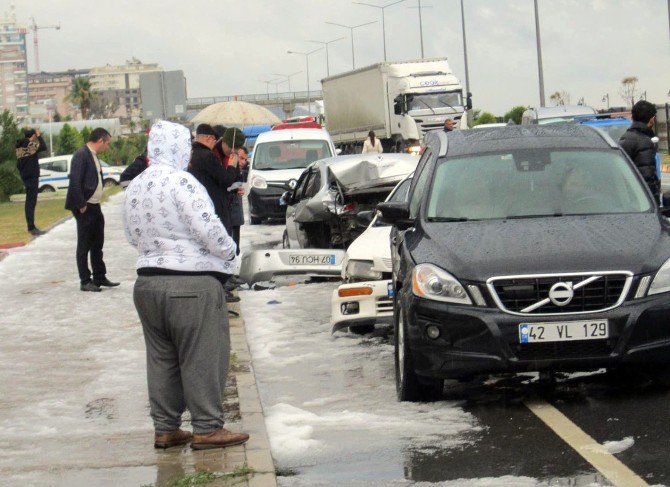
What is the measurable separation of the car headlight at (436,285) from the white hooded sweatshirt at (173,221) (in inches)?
55.5

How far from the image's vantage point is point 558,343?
794 cm

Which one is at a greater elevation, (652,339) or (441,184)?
(441,184)

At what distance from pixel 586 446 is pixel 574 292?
1.09m

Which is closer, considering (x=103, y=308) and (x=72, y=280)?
(x=103, y=308)

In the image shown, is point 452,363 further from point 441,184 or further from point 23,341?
point 23,341

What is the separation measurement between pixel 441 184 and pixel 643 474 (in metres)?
3.44

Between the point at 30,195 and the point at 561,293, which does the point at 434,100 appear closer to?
the point at 30,195

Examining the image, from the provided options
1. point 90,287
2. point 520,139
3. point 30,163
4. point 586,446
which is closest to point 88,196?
point 90,287

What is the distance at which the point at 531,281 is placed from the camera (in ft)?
26.1

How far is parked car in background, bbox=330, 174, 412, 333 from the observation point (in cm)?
1102

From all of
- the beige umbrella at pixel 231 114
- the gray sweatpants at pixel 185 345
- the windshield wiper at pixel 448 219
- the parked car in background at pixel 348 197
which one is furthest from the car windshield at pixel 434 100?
the gray sweatpants at pixel 185 345

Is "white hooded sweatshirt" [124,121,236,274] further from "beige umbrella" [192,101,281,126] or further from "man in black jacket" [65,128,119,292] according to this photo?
"beige umbrella" [192,101,281,126]

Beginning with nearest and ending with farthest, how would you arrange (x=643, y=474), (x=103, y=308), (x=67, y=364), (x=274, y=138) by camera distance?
(x=643, y=474)
(x=67, y=364)
(x=103, y=308)
(x=274, y=138)

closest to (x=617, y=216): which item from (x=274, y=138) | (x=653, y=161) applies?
(x=653, y=161)
